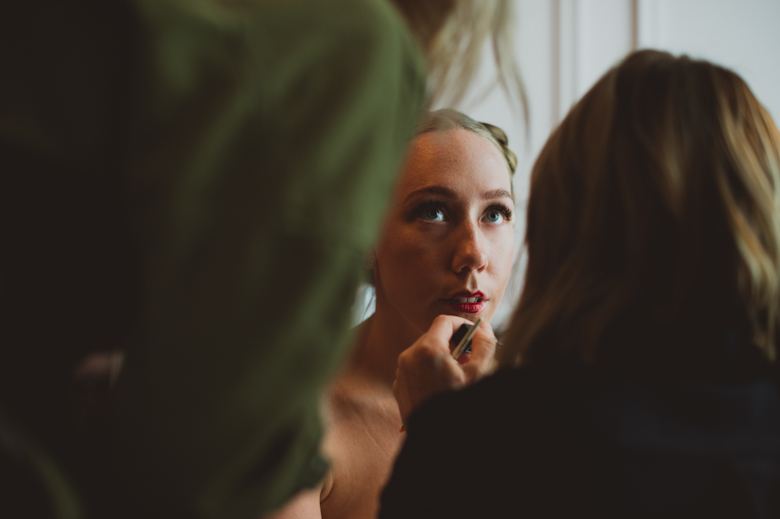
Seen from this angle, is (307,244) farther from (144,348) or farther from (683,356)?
(683,356)

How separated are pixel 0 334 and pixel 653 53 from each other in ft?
1.92

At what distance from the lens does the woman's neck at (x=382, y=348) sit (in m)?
1.03

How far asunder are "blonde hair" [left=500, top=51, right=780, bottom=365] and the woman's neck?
433mm

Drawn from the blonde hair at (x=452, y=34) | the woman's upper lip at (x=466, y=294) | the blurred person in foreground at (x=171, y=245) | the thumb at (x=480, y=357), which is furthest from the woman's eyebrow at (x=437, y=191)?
the blurred person in foreground at (x=171, y=245)

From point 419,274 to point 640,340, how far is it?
46 centimetres

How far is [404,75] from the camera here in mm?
348

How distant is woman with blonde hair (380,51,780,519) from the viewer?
469 mm

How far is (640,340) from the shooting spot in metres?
0.52

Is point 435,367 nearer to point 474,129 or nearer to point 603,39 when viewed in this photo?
point 474,129

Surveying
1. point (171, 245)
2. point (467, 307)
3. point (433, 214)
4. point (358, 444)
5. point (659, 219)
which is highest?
point (171, 245)

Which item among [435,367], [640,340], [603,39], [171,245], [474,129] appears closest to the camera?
[171,245]

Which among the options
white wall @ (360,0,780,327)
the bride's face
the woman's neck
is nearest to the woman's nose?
the bride's face

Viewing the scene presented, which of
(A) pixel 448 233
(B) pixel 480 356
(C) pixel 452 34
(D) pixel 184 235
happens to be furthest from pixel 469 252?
(D) pixel 184 235

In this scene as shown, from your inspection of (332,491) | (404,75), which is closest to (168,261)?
(404,75)
